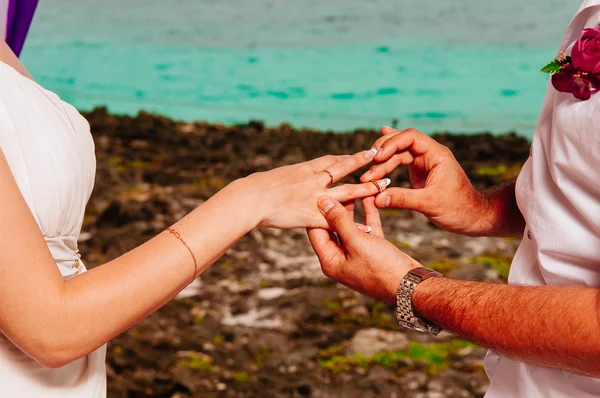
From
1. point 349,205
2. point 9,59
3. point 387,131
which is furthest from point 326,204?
point 9,59

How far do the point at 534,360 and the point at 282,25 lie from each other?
7269mm

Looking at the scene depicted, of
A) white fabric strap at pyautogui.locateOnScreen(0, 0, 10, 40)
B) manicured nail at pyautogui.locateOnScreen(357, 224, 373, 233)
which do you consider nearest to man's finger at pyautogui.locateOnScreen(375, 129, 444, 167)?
manicured nail at pyautogui.locateOnScreen(357, 224, 373, 233)

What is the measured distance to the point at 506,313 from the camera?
1.47 meters

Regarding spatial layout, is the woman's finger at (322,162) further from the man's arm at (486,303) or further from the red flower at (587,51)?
the red flower at (587,51)

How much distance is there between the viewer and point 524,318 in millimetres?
1429

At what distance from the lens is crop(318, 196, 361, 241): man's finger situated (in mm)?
1809

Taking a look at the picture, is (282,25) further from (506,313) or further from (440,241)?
(506,313)

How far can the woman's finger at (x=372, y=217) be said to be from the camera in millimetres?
1970

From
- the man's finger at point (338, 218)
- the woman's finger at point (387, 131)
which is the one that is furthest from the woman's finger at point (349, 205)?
the woman's finger at point (387, 131)

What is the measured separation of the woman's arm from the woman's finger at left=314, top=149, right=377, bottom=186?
1.02 ft

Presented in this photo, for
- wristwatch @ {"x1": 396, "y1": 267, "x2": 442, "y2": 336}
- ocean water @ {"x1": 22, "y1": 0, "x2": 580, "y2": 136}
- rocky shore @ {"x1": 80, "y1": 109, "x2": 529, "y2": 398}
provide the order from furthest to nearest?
ocean water @ {"x1": 22, "y1": 0, "x2": 580, "y2": 136}
rocky shore @ {"x1": 80, "y1": 109, "x2": 529, "y2": 398}
wristwatch @ {"x1": 396, "y1": 267, "x2": 442, "y2": 336}

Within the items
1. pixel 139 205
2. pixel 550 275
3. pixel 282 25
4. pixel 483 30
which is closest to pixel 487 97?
pixel 483 30

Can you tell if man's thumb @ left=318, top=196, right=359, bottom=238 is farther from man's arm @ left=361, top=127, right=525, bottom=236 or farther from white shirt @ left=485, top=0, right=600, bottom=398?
white shirt @ left=485, top=0, right=600, bottom=398

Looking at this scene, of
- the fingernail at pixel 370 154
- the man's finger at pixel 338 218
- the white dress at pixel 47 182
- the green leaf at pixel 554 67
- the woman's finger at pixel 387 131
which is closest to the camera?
the white dress at pixel 47 182
